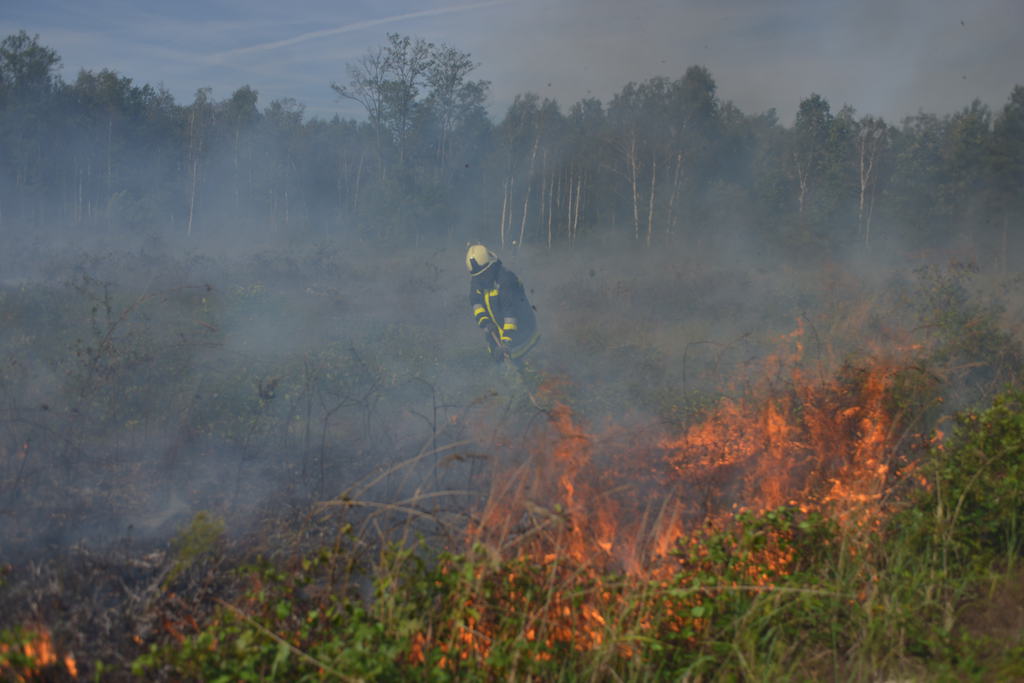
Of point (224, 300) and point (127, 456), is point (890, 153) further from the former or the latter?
point (127, 456)

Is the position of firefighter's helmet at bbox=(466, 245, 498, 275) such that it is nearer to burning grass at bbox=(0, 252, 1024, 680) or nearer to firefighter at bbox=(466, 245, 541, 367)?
firefighter at bbox=(466, 245, 541, 367)

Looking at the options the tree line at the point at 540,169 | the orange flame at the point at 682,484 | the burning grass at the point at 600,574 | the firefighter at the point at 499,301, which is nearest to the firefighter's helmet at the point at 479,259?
the firefighter at the point at 499,301

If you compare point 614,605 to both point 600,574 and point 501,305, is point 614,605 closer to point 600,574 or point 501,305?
point 600,574

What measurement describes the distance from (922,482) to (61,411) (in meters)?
7.71

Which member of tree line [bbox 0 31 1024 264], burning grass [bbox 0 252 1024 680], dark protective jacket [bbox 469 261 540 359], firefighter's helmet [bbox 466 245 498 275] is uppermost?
tree line [bbox 0 31 1024 264]

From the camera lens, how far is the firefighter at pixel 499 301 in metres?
8.23

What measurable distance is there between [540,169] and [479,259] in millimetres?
21949

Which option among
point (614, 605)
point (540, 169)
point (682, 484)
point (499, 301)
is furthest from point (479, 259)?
point (540, 169)

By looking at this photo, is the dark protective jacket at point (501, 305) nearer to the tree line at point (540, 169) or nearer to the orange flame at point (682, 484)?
the orange flame at point (682, 484)

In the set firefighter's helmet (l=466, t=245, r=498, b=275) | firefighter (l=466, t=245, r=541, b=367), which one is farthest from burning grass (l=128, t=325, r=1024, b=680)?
firefighter's helmet (l=466, t=245, r=498, b=275)

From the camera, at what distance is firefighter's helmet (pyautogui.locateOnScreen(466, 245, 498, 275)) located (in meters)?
8.23

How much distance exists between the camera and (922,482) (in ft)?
15.1

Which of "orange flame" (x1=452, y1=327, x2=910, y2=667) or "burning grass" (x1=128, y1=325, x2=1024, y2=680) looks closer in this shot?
"burning grass" (x1=128, y1=325, x2=1024, y2=680)

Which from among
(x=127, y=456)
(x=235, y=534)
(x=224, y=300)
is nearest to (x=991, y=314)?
(x=235, y=534)
